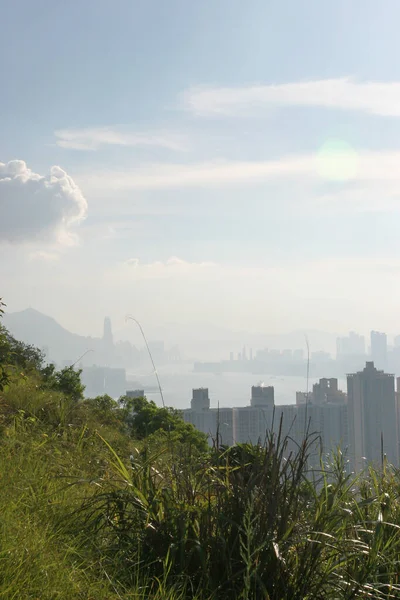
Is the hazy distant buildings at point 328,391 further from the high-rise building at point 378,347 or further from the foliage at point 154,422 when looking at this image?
the high-rise building at point 378,347

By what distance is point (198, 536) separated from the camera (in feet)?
11.5

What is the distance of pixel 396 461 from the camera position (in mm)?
5680

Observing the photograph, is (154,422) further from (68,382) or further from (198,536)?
(198,536)

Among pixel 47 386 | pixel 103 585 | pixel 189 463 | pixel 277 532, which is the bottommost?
pixel 103 585

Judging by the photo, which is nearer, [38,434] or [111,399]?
[38,434]

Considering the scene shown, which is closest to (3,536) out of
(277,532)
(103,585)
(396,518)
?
(103,585)

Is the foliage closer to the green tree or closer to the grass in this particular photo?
the green tree

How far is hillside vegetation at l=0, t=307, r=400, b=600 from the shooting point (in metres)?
2.97

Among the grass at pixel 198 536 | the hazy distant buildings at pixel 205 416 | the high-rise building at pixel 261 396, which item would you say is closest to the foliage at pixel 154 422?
the hazy distant buildings at pixel 205 416

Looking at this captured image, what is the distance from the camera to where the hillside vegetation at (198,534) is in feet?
9.75

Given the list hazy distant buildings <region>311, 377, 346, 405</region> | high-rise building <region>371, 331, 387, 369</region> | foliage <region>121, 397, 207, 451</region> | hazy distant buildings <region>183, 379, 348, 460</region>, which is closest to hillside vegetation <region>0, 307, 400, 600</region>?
hazy distant buildings <region>183, 379, 348, 460</region>

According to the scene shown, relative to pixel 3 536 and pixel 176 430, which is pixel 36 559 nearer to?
pixel 3 536

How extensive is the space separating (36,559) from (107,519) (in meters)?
1.00

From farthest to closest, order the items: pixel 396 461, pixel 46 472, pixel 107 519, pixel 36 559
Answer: pixel 396 461 < pixel 46 472 < pixel 107 519 < pixel 36 559
